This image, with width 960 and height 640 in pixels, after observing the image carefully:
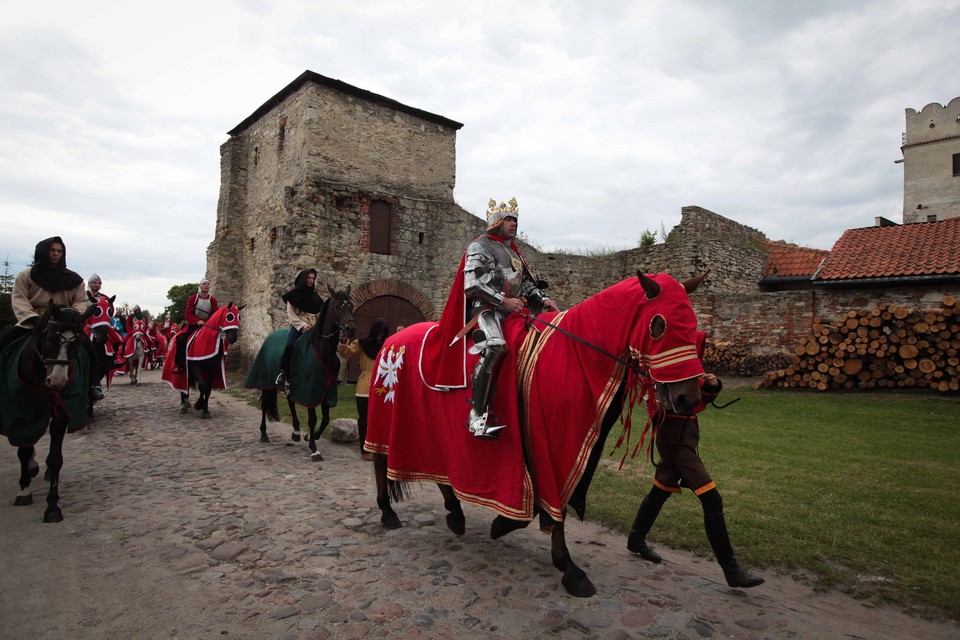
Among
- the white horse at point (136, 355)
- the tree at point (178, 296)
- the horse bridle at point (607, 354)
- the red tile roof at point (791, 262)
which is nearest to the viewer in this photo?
the horse bridle at point (607, 354)

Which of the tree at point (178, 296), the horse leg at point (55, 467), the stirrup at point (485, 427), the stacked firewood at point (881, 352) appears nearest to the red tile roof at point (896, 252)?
the stacked firewood at point (881, 352)

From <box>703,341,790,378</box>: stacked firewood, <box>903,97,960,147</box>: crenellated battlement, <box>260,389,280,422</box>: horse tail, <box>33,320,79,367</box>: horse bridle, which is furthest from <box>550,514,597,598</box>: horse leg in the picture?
<box>903,97,960,147</box>: crenellated battlement

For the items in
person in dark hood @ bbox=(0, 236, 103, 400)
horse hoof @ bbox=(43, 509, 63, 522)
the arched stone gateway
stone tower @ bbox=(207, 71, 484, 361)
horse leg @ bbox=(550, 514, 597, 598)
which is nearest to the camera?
horse leg @ bbox=(550, 514, 597, 598)

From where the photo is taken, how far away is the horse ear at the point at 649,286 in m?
3.15

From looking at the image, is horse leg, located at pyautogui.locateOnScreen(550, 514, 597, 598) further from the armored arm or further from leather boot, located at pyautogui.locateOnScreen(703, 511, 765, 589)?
the armored arm

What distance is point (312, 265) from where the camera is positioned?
49.1 ft

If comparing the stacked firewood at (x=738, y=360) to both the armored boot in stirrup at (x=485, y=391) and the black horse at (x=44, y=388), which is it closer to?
the armored boot in stirrup at (x=485, y=391)

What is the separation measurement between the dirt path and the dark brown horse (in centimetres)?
43

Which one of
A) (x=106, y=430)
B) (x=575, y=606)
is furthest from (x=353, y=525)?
(x=106, y=430)

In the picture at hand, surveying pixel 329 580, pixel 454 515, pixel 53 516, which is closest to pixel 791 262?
pixel 454 515

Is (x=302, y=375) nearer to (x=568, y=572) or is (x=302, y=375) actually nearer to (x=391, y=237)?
(x=568, y=572)

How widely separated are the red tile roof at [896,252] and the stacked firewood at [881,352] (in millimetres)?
1108

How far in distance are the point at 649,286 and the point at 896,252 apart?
14.2 meters

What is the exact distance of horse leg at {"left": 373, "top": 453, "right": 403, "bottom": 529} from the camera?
4695mm
